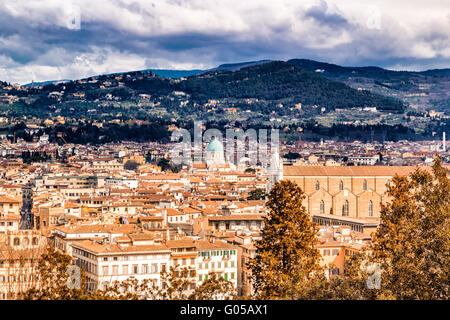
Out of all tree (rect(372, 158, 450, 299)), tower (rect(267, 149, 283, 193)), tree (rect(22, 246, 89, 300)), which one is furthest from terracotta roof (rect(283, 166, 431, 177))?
tree (rect(22, 246, 89, 300))

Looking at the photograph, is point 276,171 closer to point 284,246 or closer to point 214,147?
point 284,246

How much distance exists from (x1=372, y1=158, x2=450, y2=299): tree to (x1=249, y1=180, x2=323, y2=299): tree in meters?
1.52

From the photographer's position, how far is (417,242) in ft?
55.1

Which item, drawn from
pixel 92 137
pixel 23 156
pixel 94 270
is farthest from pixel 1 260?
pixel 92 137

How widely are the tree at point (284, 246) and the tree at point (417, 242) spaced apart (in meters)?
1.52

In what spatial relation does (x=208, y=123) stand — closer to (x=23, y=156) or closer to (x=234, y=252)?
(x=23, y=156)

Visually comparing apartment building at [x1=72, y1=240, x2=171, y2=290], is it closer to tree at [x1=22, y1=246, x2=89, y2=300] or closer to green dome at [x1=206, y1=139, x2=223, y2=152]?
tree at [x1=22, y1=246, x2=89, y2=300]

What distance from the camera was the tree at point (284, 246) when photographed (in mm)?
16234

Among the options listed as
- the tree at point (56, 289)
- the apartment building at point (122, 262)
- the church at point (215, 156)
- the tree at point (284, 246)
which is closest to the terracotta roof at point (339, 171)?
the apartment building at point (122, 262)

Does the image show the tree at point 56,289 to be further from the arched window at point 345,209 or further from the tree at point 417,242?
the arched window at point 345,209

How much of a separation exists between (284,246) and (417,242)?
260cm

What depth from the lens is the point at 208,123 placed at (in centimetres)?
17588

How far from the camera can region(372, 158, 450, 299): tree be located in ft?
47.8
